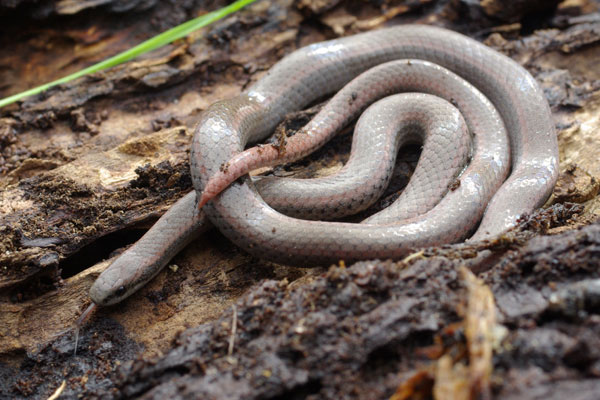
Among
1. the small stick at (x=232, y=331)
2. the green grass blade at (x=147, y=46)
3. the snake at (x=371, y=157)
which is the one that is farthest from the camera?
the green grass blade at (x=147, y=46)

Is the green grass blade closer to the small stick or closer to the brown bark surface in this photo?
the brown bark surface

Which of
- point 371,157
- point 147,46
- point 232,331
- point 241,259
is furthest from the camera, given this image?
point 147,46

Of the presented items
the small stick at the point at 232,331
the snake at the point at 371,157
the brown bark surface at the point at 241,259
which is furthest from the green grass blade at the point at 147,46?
the small stick at the point at 232,331

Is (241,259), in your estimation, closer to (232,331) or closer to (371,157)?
(232,331)

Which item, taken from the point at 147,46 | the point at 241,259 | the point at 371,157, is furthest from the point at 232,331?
the point at 147,46

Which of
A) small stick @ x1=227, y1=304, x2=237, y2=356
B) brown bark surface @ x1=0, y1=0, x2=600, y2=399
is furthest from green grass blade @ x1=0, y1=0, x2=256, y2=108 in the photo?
small stick @ x1=227, y1=304, x2=237, y2=356

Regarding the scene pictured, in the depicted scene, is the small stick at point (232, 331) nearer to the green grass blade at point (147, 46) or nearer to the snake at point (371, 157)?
the snake at point (371, 157)
